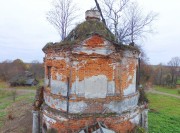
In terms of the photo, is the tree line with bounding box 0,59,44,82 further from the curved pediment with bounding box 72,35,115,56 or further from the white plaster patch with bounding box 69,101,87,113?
the curved pediment with bounding box 72,35,115,56

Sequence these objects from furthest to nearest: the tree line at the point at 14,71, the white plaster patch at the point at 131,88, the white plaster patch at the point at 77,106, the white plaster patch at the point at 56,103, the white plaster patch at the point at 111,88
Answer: the tree line at the point at 14,71, the white plaster patch at the point at 131,88, the white plaster patch at the point at 56,103, the white plaster patch at the point at 111,88, the white plaster patch at the point at 77,106

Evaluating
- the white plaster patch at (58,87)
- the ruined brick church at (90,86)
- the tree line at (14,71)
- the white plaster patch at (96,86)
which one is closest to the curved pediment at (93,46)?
the ruined brick church at (90,86)

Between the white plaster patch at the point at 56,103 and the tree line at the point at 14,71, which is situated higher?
the tree line at the point at 14,71

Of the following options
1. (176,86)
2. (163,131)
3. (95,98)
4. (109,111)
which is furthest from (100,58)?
(176,86)

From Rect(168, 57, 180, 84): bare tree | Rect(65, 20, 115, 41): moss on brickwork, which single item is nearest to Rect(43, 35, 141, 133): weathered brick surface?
Rect(65, 20, 115, 41): moss on brickwork

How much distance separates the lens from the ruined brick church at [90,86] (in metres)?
8.58

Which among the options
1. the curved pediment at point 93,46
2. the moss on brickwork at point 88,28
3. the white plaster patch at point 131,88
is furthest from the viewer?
the moss on brickwork at point 88,28

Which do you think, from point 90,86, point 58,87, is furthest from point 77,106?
point 58,87

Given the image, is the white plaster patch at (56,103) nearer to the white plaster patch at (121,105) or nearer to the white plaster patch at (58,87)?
the white plaster patch at (58,87)

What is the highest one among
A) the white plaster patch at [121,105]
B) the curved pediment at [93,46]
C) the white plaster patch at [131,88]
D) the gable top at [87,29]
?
the gable top at [87,29]

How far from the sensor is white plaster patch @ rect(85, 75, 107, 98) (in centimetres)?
864

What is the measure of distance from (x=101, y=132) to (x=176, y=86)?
1847 inches

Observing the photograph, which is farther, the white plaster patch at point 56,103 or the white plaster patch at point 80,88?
the white plaster patch at point 56,103

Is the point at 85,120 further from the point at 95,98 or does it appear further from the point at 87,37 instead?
the point at 87,37
